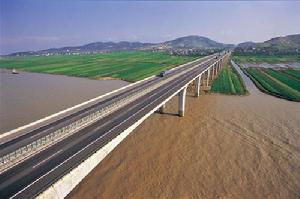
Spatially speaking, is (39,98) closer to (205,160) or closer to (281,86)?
(205,160)

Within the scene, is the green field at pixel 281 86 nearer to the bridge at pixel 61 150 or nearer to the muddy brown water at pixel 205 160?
the muddy brown water at pixel 205 160

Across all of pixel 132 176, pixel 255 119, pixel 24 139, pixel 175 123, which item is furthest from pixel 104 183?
pixel 255 119

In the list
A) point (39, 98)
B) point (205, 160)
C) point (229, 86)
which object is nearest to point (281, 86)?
point (229, 86)

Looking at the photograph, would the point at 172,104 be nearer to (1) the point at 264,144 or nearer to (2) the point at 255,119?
(2) the point at 255,119

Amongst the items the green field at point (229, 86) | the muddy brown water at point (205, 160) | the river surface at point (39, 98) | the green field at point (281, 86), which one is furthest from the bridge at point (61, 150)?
the green field at point (281, 86)

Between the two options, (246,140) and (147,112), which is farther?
(246,140)

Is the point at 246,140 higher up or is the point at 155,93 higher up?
the point at 155,93

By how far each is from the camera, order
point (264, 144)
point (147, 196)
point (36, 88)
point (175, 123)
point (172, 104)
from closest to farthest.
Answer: point (147, 196) → point (264, 144) → point (175, 123) → point (172, 104) → point (36, 88)

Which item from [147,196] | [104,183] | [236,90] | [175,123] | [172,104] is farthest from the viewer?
[236,90]

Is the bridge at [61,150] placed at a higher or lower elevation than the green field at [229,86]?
higher
